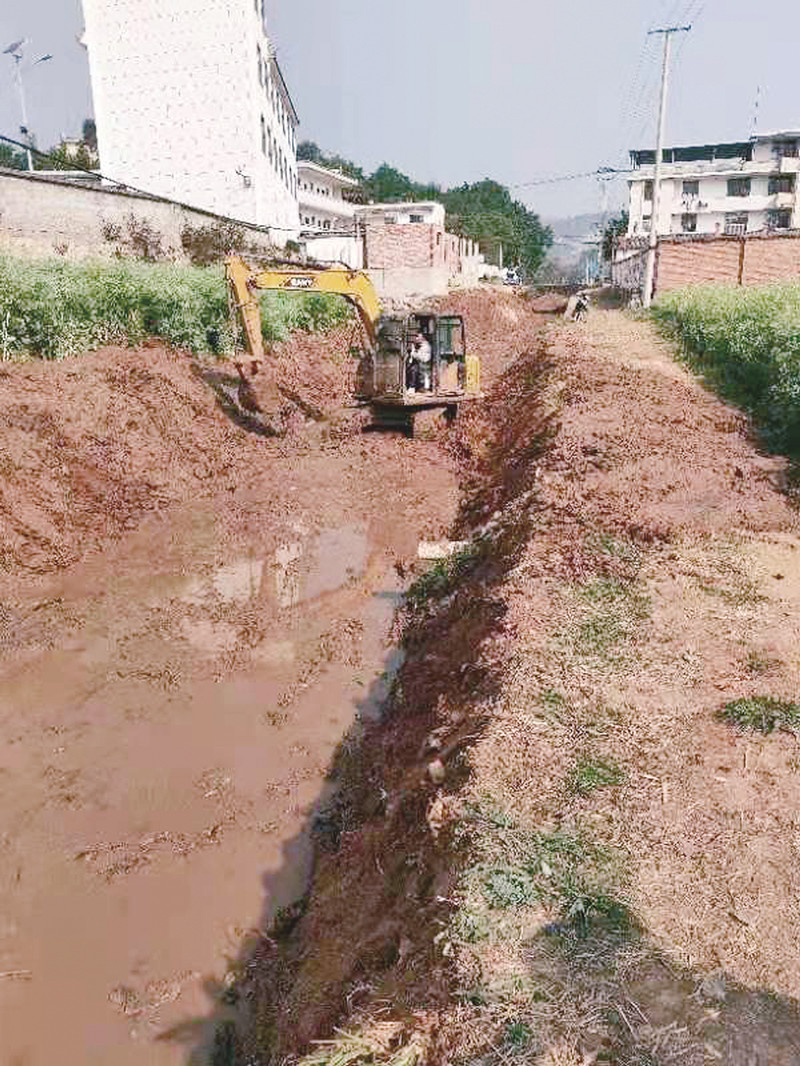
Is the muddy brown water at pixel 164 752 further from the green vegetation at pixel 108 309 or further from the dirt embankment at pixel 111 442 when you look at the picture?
the green vegetation at pixel 108 309

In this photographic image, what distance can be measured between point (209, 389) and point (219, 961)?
12.4m

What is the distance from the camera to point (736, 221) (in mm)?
61281

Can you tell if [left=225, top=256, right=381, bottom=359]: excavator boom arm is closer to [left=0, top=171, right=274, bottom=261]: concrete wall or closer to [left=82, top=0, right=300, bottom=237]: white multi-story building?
[left=0, top=171, right=274, bottom=261]: concrete wall

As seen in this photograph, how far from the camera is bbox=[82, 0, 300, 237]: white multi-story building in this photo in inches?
1212

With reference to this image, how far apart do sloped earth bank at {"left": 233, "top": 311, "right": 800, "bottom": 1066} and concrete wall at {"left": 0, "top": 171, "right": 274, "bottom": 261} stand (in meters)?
13.6

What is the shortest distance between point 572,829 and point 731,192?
67.2m

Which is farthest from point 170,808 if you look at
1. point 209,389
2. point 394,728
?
point 209,389

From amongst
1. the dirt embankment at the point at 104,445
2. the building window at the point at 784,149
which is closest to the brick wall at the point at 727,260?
the dirt embankment at the point at 104,445

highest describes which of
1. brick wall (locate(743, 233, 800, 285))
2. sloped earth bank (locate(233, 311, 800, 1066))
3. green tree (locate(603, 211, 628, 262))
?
green tree (locate(603, 211, 628, 262))

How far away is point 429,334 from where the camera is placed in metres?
15.4

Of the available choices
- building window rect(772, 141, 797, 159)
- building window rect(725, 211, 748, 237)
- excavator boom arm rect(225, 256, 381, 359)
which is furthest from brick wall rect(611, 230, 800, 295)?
building window rect(772, 141, 797, 159)

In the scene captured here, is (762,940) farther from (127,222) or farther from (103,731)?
(127,222)

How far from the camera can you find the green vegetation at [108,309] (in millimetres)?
12727

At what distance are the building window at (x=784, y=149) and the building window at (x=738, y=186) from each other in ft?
10.8
